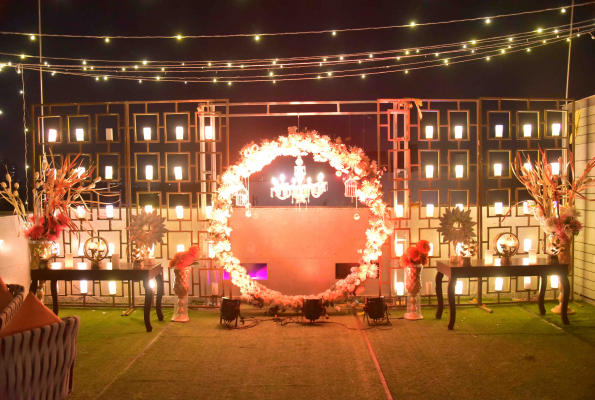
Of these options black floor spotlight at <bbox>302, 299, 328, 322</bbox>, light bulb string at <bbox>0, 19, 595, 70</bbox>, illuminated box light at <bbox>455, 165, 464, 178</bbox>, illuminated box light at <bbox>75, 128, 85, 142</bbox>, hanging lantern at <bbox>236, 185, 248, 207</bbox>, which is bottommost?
black floor spotlight at <bbox>302, 299, 328, 322</bbox>

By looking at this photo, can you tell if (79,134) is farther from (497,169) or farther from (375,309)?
(497,169)

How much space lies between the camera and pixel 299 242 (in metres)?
6.25

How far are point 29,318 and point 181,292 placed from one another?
2602 mm

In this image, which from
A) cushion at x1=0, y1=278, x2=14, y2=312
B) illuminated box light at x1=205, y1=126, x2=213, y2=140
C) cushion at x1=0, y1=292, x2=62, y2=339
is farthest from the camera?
illuminated box light at x1=205, y1=126, x2=213, y2=140

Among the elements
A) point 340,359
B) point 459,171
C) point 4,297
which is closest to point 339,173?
point 459,171

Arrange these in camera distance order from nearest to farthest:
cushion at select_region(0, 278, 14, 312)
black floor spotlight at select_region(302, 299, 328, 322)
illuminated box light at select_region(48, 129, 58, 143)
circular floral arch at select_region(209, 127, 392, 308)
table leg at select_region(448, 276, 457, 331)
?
cushion at select_region(0, 278, 14, 312) → table leg at select_region(448, 276, 457, 331) → black floor spotlight at select_region(302, 299, 328, 322) → circular floral arch at select_region(209, 127, 392, 308) → illuminated box light at select_region(48, 129, 58, 143)

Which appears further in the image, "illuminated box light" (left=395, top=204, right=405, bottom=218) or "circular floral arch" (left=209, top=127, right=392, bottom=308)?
"illuminated box light" (left=395, top=204, right=405, bottom=218)

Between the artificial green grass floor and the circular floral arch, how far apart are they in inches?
14.6

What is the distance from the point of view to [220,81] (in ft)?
25.2

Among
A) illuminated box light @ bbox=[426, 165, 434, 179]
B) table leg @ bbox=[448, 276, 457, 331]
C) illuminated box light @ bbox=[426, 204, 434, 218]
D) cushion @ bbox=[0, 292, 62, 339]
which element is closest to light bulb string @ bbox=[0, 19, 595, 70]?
illuminated box light @ bbox=[426, 165, 434, 179]

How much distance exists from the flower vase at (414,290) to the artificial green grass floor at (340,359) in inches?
5.2

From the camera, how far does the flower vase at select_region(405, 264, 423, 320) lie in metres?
5.36

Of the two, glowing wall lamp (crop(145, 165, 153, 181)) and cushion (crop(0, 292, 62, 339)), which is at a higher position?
glowing wall lamp (crop(145, 165, 153, 181))

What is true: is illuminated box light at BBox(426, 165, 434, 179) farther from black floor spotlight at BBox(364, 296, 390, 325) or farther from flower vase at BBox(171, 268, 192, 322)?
flower vase at BBox(171, 268, 192, 322)
